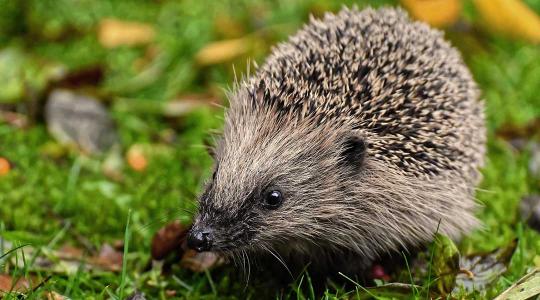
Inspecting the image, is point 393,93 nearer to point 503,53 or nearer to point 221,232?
point 221,232

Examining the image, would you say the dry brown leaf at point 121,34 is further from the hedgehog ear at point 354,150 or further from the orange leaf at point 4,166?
the hedgehog ear at point 354,150

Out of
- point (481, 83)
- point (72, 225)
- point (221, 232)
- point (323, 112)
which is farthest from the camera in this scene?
point (481, 83)

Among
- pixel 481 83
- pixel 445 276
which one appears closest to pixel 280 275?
pixel 445 276

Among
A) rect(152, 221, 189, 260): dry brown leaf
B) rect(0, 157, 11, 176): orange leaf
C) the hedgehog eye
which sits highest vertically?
the hedgehog eye

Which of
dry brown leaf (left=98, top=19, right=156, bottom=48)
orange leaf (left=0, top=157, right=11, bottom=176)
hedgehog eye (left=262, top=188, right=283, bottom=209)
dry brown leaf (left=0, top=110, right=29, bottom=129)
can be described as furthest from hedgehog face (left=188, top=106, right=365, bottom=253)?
dry brown leaf (left=98, top=19, right=156, bottom=48)

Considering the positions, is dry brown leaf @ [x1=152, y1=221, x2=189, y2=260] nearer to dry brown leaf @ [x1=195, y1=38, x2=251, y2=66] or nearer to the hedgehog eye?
the hedgehog eye

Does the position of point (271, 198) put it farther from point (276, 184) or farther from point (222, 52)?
point (222, 52)

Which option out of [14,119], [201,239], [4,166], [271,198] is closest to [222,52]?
[14,119]
